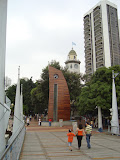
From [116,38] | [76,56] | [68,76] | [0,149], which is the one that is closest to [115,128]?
[0,149]

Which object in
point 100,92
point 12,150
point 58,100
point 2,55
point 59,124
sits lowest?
point 59,124

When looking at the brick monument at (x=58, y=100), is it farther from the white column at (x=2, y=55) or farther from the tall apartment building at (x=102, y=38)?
the tall apartment building at (x=102, y=38)

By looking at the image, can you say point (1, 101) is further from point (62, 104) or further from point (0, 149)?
point (62, 104)

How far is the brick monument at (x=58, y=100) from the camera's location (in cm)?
2497

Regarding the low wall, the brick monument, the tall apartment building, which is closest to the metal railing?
the low wall

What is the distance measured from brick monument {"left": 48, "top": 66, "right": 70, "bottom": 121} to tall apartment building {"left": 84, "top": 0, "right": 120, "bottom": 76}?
28317 mm

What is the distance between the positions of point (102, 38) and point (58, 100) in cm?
3519

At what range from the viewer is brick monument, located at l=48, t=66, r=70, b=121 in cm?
2497

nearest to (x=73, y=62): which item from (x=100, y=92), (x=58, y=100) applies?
(x=58, y=100)

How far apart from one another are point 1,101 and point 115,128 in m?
12.8

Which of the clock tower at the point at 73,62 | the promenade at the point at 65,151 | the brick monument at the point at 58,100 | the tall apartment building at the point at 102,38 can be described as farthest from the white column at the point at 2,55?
the clock tower at the point at 73,62

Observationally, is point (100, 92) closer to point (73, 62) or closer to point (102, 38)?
point (102, 38)

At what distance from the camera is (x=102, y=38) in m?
53.0

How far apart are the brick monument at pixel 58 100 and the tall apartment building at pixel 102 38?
28317 mm
